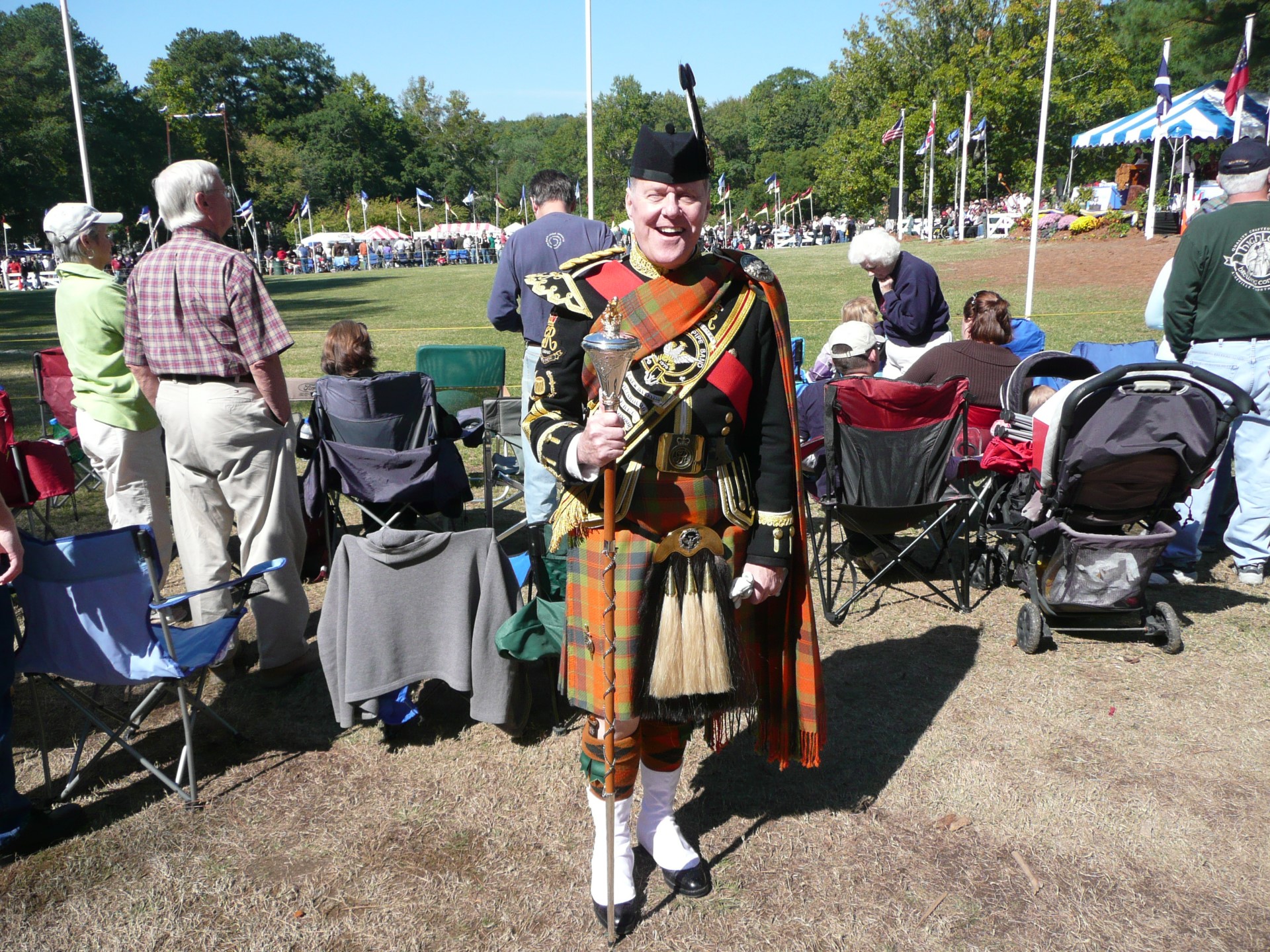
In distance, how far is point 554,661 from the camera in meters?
3.77

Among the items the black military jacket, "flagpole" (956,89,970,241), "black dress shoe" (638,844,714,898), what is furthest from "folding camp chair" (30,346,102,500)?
"flagpole" (956,89,970,241)

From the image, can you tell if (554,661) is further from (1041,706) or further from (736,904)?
(1041,706)

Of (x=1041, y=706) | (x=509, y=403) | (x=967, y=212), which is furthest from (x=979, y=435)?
(x=967, y=212)

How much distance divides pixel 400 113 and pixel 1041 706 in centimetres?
9659

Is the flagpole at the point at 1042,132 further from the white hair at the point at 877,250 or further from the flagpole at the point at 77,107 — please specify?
the flagpole at the point at 77,107

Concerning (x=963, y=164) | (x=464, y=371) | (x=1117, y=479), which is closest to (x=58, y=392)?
(x=464, y=371)

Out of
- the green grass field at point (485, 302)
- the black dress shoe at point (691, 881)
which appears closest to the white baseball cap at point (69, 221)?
the black dress shoe at point (691, 881)

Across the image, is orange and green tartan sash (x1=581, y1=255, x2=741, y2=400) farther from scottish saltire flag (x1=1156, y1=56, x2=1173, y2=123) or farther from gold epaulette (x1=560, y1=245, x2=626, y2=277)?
scottish saltire flag (x1=1156, y1=56, x2=1173, y2=123)

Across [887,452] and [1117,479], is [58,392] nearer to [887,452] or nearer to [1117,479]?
[887,452]

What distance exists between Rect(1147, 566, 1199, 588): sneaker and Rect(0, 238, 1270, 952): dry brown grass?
0.94 metres

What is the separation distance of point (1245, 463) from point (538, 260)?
399cm

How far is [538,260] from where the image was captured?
5422mm

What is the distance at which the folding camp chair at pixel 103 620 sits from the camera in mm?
3207

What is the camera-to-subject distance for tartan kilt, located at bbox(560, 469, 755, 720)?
2.60m
